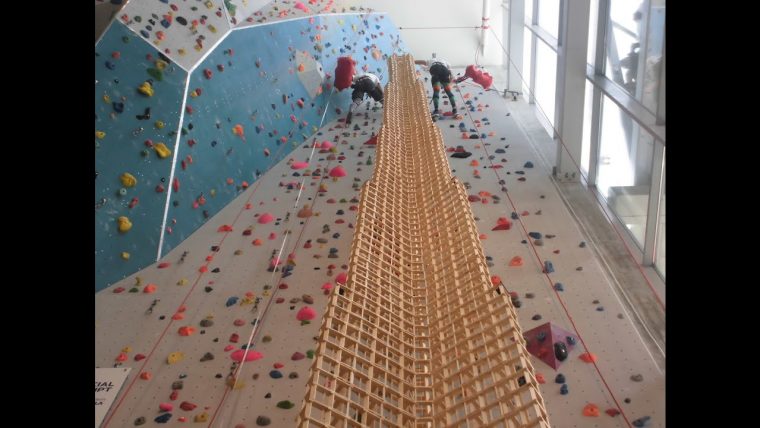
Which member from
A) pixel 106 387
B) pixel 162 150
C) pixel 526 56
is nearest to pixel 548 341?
pixel 106 387

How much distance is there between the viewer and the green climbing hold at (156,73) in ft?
25.2

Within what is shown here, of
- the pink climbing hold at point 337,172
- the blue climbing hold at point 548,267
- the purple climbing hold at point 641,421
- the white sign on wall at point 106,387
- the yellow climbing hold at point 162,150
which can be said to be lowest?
the white sign on wall at point 106,387

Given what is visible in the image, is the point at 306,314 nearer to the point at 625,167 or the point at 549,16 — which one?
the point at 625,167

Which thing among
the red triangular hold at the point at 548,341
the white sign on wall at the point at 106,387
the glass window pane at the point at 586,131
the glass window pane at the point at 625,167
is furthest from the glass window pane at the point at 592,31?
the white sign on wall at the point at 106,387

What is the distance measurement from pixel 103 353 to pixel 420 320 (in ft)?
9.70

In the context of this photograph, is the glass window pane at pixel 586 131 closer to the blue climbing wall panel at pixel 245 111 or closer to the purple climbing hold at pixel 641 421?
the blue climbing wall panel at pixel 245 111

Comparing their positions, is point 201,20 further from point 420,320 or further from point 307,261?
point 420,320

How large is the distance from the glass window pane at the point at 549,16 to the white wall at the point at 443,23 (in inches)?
193

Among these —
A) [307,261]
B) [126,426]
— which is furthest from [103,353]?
[307,261]

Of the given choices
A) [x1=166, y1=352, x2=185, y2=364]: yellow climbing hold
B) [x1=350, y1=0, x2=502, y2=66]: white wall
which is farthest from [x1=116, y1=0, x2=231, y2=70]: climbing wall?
[x1=350, y1=0, x2=502, y2=66]: white wall

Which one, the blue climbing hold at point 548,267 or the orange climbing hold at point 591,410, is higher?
the blue climbing hold at point 548,267

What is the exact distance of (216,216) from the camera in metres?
8.09

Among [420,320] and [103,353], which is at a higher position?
[420,320]

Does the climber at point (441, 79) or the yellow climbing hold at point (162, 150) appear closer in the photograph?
the yellow climbing hold at point (162, 150)
